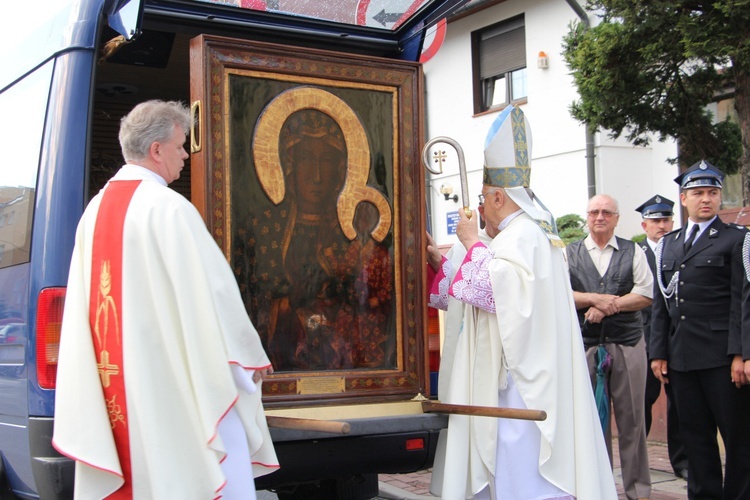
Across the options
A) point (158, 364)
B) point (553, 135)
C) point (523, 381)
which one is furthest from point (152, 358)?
point (553, 135)

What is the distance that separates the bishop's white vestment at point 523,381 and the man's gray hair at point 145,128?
1.52 m

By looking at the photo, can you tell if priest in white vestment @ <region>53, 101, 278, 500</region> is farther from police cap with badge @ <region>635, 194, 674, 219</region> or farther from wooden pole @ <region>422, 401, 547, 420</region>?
police cap with badge @ <region>635, 194, 674, 219</region>

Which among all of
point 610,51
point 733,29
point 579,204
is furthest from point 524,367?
point 579,204

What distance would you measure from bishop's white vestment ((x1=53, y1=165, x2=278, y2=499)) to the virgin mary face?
1157 mm

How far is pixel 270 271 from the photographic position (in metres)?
4.43

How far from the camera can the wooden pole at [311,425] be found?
11.4 ft

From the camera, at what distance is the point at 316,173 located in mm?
4582

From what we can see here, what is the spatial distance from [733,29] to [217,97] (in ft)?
16.3

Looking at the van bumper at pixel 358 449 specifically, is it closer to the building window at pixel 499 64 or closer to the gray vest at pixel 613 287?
the gray vest at pixel 613 287

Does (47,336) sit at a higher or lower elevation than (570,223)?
lower

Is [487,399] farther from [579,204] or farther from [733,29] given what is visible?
[579,204]

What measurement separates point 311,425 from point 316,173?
1418 mm

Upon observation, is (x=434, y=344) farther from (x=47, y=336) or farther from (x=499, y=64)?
(x=499, y=64)

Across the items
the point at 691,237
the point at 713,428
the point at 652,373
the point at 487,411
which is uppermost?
the point at 691,237
